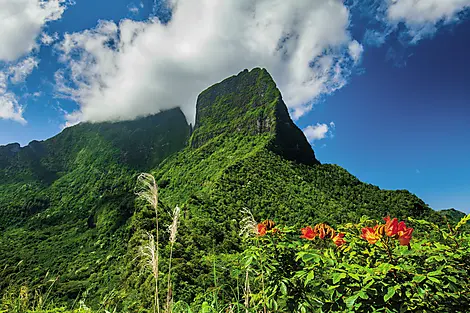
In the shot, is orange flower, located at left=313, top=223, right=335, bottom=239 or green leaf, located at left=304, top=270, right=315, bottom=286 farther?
orange flower, located at left=313, top=223, right=335, bottom=239

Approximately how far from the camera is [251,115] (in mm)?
83812

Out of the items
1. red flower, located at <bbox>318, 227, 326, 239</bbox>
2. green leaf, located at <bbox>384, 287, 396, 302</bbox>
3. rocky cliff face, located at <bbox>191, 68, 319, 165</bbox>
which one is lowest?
green leaf, located at <bbox>384, 287, 396, 302</bbox>

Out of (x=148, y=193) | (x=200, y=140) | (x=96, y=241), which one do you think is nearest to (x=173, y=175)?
(x=200, y=140)

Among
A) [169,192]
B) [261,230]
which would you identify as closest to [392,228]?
[261,230]

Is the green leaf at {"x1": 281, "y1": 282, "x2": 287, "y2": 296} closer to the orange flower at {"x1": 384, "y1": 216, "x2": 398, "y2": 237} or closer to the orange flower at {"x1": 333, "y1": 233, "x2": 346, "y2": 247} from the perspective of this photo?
the orange flower at {"x1": 333, "y1": 233, "x2": 346, "y2": 247}

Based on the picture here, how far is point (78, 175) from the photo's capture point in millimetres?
107312

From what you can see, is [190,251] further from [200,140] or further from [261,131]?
[200,140]

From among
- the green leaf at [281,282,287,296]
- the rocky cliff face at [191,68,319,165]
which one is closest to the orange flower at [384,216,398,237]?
the green leaf at [281,282,287,296]

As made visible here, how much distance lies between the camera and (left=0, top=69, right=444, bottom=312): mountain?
96.8 feet

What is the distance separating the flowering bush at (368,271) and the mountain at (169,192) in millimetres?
6828

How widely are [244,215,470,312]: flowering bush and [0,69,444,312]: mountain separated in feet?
22.4

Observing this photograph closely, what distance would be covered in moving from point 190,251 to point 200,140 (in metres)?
68.0

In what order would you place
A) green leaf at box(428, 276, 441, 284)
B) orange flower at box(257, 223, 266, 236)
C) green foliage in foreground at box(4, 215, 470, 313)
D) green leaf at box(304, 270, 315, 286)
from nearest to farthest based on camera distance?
1. green leaf at box(428, 276, 441, 284)
2. green foliage in foreground at box(4, 215, 470, 313)
3. green leaf at box(304, 270, 315, 286)
4. orange flower at box(257, 223, 266, 236)

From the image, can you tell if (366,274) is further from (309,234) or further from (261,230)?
(261,230)
